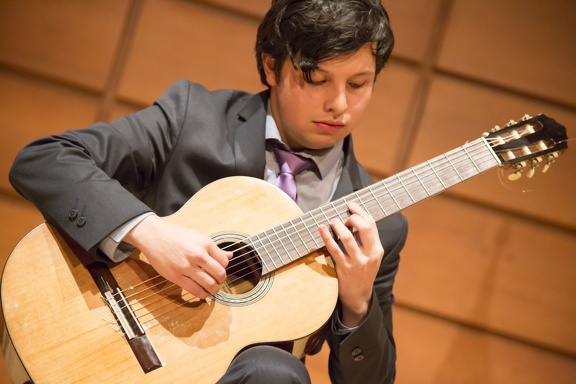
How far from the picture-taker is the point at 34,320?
1.32m

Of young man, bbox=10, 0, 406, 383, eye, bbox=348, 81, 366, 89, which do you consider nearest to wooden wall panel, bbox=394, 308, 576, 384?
young man, bbox=10, 0, 406, 383

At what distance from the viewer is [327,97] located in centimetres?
157

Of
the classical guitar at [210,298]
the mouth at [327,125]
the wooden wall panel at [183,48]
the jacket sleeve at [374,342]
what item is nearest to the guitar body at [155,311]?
the classical guitar at [210,298]

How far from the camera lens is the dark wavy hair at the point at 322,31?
1.54 meters

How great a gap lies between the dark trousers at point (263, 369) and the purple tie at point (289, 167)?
1.57ft

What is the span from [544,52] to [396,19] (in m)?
0.62

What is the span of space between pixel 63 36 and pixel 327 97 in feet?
4.37

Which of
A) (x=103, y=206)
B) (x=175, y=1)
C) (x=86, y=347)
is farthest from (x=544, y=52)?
(x=86, y=347)

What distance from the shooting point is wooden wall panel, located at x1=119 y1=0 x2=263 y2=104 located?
2.42 metres

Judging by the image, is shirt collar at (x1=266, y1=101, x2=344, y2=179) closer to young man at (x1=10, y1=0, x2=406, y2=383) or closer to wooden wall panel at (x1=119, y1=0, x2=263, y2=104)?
young man at (x1=10, y1=0, x2=406, y2=383)

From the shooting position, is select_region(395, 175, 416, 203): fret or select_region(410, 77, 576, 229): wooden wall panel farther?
select_region(410, 77, 576, 229): wooden wall panel

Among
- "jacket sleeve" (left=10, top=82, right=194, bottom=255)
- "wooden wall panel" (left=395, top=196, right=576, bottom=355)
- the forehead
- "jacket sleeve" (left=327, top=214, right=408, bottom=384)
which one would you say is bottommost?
"wooden wall panel" (left=395, top=196, right=576, bottom=355)

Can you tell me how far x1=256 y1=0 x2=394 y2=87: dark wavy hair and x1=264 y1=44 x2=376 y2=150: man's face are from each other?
1.0 inches

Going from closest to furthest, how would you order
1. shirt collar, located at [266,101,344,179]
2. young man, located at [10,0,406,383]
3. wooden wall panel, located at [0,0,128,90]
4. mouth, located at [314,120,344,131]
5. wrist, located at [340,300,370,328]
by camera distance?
young man, located at [10,0,406,383]
wrist, located at [340,300,370,328]
mouth, located at [314,120,344,131]
shirt collar, located at [266,101,344,179]
wooden wall panel, located at [0,0,128,90]
